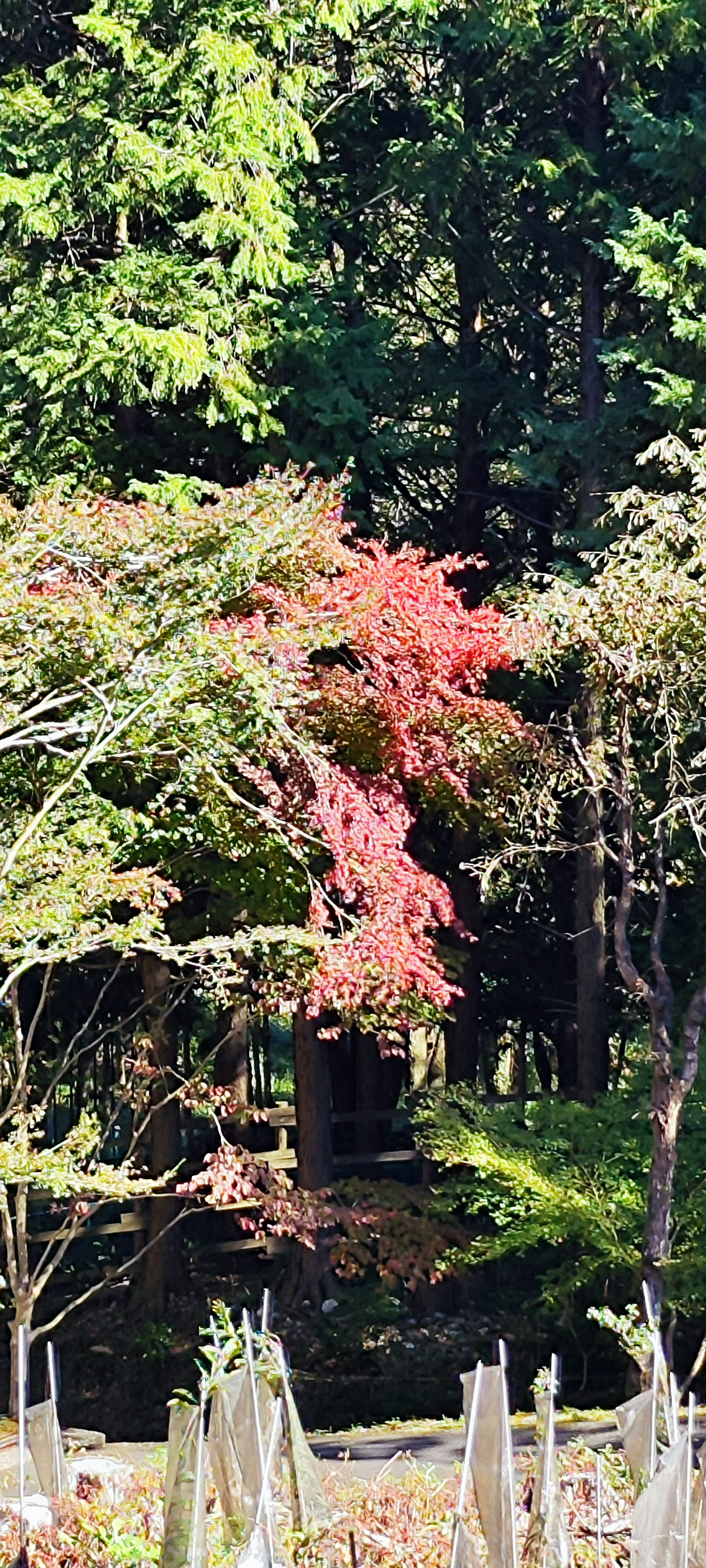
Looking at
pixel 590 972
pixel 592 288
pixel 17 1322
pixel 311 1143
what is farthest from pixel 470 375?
pixel 17 1322

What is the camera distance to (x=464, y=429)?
12305 mm

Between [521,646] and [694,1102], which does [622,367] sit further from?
[694,1102]

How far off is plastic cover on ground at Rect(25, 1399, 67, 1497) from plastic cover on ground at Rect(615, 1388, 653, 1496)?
1.84 metres

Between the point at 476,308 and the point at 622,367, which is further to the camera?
the point at 476,308

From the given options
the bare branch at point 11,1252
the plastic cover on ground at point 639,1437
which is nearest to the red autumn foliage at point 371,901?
the bare branch at point 11,1252

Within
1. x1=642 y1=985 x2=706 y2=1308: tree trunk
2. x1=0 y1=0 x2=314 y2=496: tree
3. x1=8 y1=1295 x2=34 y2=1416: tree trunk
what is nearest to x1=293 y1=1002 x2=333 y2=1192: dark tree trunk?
x1=8 y1=1295 x2=34 y2=1416: tree trunk

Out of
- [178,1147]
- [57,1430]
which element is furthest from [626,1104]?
[57,1430]

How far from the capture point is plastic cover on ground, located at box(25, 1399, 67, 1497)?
5.34 meters

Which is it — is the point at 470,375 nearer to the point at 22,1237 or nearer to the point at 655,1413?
the point at 22,1237

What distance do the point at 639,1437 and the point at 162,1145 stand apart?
7062mm

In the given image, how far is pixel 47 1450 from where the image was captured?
5.38m

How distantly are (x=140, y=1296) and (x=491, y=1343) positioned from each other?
2660 millimetres

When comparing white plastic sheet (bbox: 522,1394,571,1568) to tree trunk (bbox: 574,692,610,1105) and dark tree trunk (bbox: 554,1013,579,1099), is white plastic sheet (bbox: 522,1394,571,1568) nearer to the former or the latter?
tree trunk (bbox: 574,692,610,1105)

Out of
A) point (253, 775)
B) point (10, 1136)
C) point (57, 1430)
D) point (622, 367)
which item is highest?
point (622, 367)
